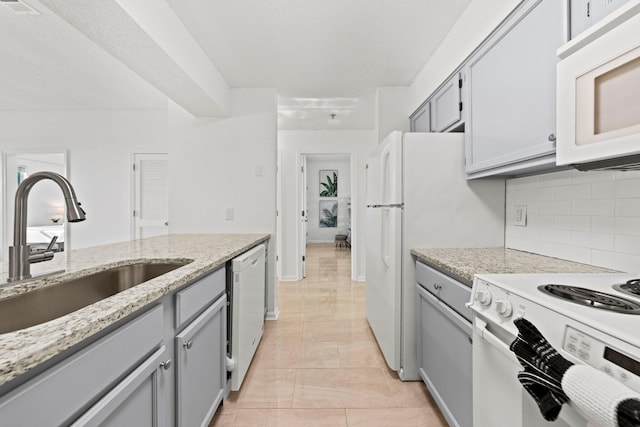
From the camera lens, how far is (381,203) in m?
2.39

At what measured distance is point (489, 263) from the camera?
1.53 metres

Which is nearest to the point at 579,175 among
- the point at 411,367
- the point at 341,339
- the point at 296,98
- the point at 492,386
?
the point at 492,386

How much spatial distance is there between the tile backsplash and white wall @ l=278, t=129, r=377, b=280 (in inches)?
116

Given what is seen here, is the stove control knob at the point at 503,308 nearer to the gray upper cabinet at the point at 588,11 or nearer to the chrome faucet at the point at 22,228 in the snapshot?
the gray upper cabinet at the point at 588,11

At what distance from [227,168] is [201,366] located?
88.9 inches

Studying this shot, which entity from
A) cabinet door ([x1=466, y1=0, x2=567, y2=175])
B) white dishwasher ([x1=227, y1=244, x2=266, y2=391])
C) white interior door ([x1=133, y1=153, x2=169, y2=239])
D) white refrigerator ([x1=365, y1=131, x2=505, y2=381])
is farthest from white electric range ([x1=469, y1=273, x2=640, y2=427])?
white interior door ([x1=133, y1=153, x2=169, y2=239])

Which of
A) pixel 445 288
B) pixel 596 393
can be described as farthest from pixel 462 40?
pixel 596 393

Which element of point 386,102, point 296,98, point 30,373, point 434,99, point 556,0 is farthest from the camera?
point 296,98

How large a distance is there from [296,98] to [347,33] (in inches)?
57.1

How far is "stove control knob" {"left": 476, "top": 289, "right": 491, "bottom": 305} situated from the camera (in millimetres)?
1077

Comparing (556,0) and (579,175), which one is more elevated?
(556,0)

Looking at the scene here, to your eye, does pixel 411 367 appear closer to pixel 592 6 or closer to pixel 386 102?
pixel 592 6

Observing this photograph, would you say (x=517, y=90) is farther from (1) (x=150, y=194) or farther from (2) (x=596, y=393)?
(1) (x=150, y=194)

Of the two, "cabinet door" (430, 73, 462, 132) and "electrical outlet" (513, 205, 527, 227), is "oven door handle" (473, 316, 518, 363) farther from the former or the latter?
"cabinet door" (430, 73, 462, 132)
